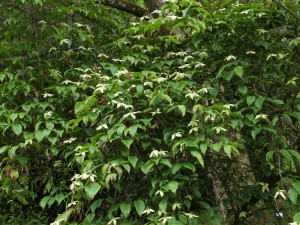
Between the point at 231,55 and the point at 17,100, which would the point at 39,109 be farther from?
the point at 231,55

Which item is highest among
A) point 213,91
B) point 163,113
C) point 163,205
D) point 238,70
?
point 238,70

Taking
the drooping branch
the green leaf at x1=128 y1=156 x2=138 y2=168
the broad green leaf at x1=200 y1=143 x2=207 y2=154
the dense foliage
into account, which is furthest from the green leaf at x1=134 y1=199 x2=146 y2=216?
the drooping branch

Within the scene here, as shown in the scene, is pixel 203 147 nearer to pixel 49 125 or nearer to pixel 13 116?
pixel 49 125

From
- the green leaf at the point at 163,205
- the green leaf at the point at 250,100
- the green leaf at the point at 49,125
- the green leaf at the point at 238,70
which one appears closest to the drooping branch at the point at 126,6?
the green leaf at the point at 49,125

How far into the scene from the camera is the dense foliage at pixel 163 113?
6.64 ft

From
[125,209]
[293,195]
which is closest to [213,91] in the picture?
Result: [293,195]

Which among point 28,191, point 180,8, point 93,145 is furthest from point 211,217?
point 28,191

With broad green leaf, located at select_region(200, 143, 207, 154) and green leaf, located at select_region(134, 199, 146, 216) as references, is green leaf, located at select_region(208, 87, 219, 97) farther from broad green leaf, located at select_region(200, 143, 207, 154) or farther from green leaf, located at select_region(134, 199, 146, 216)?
green leaf, located at select_region(134, 199, 146, 216)

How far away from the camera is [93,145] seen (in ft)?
6.72

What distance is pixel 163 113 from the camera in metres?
2.25

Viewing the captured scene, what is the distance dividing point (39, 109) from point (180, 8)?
47.4 inches

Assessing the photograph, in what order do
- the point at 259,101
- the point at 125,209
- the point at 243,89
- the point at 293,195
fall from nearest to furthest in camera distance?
the point at 293,195
the point at 125,209
the point at 259,101
the point at 243,89

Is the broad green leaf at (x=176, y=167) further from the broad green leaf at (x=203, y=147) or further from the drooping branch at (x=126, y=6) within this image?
the drooping branch at (x=126, y=6)

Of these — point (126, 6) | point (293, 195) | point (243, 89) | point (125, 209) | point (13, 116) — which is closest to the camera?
point (293, 195)
